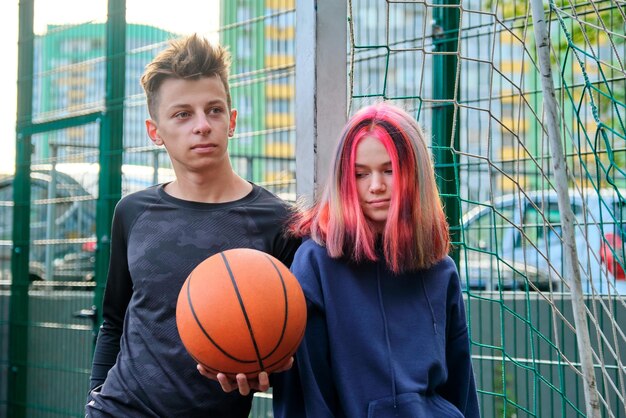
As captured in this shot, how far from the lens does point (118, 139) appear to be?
20.3ft

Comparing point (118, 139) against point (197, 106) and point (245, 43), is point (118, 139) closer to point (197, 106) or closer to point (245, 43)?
point (245, 43)

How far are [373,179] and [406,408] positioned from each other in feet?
2.24

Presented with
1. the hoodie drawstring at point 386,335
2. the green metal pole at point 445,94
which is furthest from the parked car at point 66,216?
the hoodie drawstring at point 386,335

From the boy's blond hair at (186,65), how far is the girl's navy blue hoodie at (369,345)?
2.34 ft

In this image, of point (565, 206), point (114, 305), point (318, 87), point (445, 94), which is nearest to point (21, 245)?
point (445, 94)

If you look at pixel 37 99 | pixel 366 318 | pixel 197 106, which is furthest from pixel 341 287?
pixel 37 99

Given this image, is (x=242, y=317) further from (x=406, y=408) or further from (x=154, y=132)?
(x=154, y=132)

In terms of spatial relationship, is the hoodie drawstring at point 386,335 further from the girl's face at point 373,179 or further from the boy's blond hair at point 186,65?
the boy's blond hair at point 186,65

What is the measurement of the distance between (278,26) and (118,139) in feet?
4.92

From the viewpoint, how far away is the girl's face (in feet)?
8.61

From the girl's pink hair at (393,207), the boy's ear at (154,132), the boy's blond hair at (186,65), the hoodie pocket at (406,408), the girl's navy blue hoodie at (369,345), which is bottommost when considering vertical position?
the hoodie pocket at (406,408)

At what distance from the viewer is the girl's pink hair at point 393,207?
2.60 m

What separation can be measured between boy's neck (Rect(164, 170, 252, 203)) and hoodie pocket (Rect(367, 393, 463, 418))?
887mm

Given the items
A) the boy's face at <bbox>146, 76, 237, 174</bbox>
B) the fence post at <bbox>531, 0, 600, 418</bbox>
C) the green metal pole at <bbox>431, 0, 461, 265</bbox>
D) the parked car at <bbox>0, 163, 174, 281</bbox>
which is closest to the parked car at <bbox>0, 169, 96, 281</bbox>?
the parked car at <bbox>0, 163, 174, 281</bbox>
